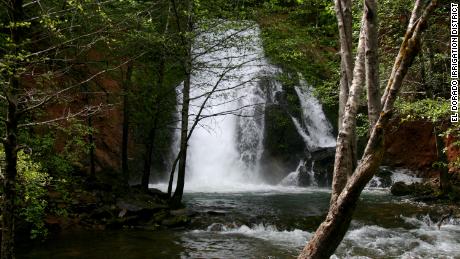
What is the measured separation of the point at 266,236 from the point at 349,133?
709 cm

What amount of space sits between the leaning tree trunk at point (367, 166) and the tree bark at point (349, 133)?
12.0 inches

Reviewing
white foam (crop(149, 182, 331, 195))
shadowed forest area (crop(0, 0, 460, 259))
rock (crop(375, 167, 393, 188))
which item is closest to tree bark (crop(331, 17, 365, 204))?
shadowed forest area (crop(0, 0, 460, 259))

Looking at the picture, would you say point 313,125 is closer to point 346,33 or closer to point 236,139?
point 236,139

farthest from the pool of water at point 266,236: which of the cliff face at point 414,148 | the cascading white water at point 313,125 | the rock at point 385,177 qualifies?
the cascading white water at point 313,125

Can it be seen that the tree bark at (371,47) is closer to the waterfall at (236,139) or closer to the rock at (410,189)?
the rock at (410,189)

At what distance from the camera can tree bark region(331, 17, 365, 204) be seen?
474cm

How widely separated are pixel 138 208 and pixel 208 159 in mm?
9077

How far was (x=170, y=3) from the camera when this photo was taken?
1323 centimetres

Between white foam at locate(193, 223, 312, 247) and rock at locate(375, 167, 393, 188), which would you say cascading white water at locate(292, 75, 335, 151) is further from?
white foam at locate(193, 223, 312, 247)

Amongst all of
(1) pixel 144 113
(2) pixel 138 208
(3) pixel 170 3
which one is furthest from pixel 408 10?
(2) pixel 138 208

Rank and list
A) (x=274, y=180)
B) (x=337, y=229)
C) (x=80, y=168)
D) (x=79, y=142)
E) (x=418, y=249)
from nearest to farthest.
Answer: (x=337, y=229) → (x=79, y=142) → (x=418, y=249) → (x=80, y=168) → (x=274, y=180)

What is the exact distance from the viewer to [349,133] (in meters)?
4.86

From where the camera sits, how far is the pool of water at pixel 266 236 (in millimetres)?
9523

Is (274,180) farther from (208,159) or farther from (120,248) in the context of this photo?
(120,248)
